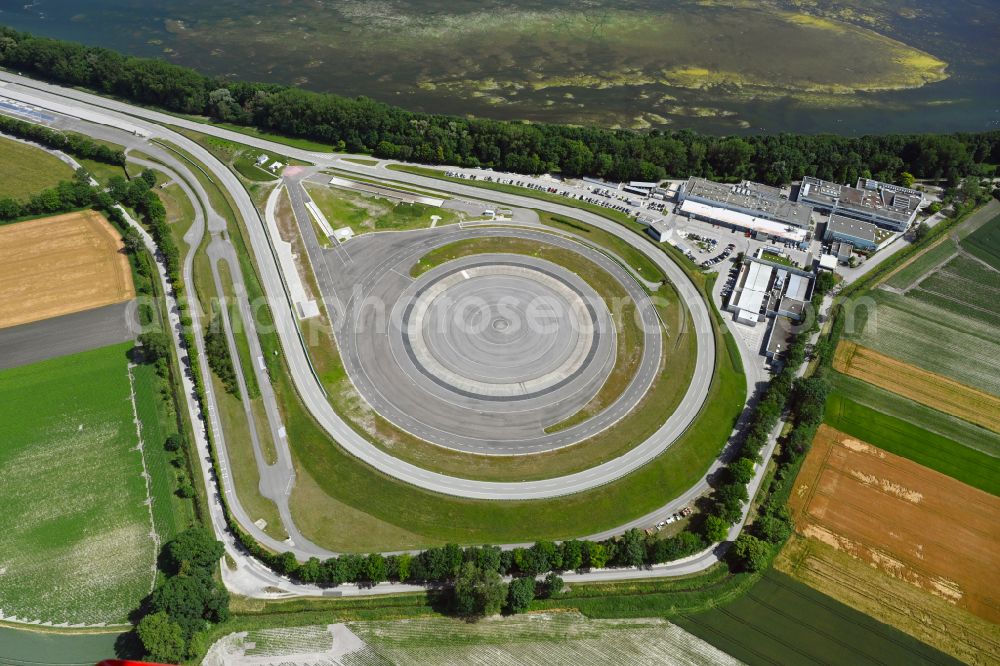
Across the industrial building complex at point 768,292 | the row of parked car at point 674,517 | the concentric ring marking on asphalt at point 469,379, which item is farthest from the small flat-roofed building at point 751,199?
the row of parked car at point 674,517

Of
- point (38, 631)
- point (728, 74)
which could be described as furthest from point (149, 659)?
point (728, 74)

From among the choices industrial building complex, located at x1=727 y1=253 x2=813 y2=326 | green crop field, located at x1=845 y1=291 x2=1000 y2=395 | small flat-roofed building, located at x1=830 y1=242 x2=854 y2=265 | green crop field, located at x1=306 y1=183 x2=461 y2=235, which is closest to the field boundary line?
green crop field, located at x1=306 y1=183 x2=461 y2=235

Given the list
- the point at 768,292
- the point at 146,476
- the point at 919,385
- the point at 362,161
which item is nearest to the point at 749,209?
the point at 768,292

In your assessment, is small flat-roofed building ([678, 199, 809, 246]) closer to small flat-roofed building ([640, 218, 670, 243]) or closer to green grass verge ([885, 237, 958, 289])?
small flat-roofed building ([640, 218, 670, 243])

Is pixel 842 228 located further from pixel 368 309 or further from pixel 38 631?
pixel 38 631

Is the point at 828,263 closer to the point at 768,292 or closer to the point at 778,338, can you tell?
the point at 768,292

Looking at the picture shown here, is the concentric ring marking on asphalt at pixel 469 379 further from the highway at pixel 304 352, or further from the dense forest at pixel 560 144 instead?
the dense forest at pixel 560 144
